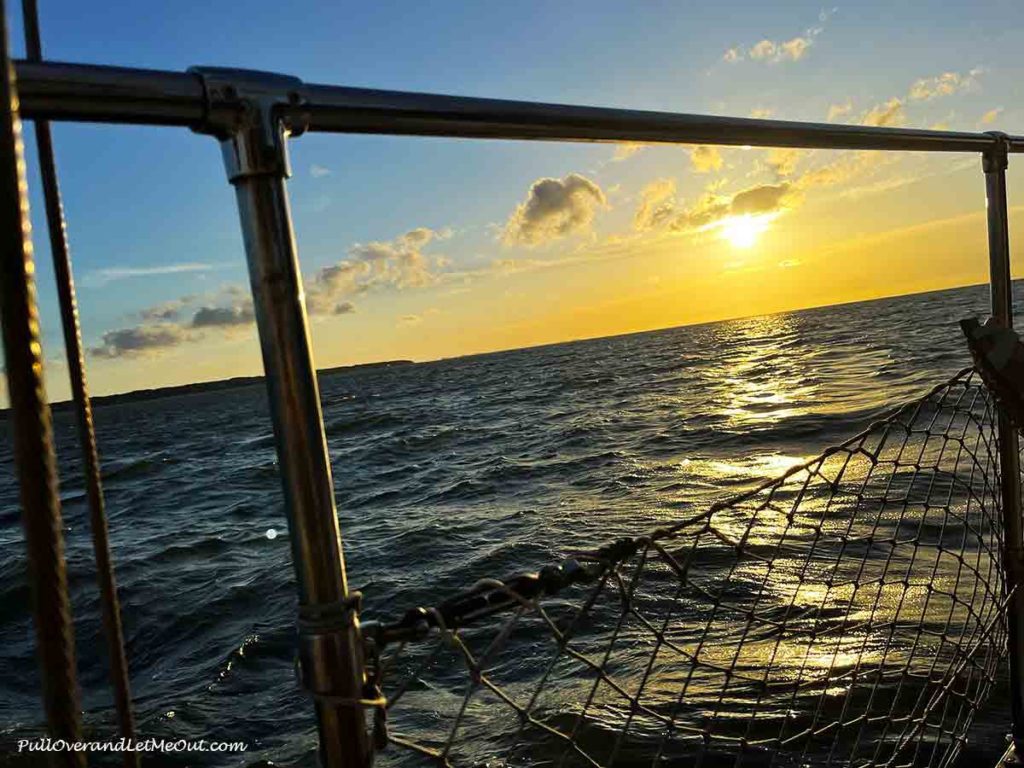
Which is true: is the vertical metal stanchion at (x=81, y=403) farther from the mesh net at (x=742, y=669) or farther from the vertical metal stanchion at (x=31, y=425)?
the mesh net at (x=742, y=669)

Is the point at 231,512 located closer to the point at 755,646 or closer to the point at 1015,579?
the point at 755,646

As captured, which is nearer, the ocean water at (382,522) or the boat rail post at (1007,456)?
the boat rail post at (1007,456)

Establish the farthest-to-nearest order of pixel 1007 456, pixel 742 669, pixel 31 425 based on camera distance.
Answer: pixel 742 669 < pixel 1007 456 < pixel 31 425

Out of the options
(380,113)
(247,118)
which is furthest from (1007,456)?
(247,118)

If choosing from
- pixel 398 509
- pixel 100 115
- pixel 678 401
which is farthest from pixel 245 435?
pixel 100 115

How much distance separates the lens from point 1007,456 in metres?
1.99

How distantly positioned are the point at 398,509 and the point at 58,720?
1230 centimetres

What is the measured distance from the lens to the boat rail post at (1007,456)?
6.48ft

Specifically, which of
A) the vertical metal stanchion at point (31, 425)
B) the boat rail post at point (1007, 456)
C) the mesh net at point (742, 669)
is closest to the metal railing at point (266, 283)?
the vertical metal stanchion at point (31, 425)

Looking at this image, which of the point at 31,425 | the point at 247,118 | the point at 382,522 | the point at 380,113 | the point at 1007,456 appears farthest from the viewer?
the point at 382,522

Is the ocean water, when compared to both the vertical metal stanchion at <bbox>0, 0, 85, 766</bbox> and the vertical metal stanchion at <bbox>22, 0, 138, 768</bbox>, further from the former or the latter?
the vertical metal stanchion at <bbox>22, 0, 138, 768</bbox>

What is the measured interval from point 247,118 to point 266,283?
15cm

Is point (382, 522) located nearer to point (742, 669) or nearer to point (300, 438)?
point (742, 669)

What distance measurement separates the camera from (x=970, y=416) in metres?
1.97
